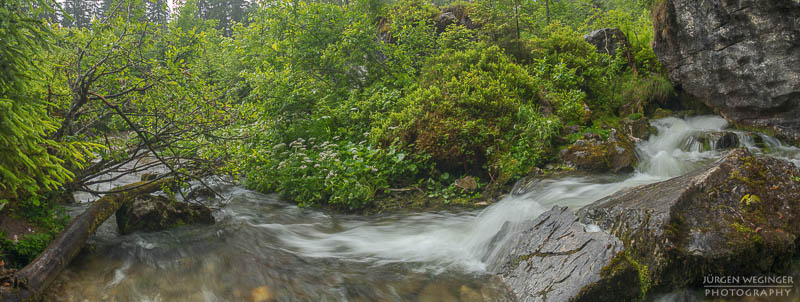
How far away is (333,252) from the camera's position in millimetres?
5676

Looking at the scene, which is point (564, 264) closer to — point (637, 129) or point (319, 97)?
point (637, 129)

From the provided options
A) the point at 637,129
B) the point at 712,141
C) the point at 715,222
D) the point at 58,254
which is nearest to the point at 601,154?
the point at 637,129

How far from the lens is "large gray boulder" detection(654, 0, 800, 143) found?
7.17m

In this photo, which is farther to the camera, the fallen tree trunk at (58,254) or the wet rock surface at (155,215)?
the wet rock surface at (155,215)

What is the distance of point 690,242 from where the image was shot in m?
3.44

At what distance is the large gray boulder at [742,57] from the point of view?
282 inches

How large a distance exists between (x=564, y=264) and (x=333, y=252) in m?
3.12

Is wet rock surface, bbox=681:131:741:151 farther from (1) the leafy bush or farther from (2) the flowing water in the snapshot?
(1) the leafy bush

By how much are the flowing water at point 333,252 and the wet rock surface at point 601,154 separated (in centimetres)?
26

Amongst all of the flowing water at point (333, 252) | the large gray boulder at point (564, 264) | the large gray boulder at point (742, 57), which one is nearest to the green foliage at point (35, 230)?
the flowing water at point (333, 252)

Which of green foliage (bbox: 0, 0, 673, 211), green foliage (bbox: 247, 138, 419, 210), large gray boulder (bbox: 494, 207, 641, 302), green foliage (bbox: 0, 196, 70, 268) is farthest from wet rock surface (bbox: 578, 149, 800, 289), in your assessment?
green foliage (bbox: 0, 196, 70, 268)

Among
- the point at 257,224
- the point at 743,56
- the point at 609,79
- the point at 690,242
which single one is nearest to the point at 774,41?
the point at 743,56

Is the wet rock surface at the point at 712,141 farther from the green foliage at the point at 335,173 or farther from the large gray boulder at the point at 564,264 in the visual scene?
the green foliage at the point at 335,173

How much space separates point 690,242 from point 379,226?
440cm
